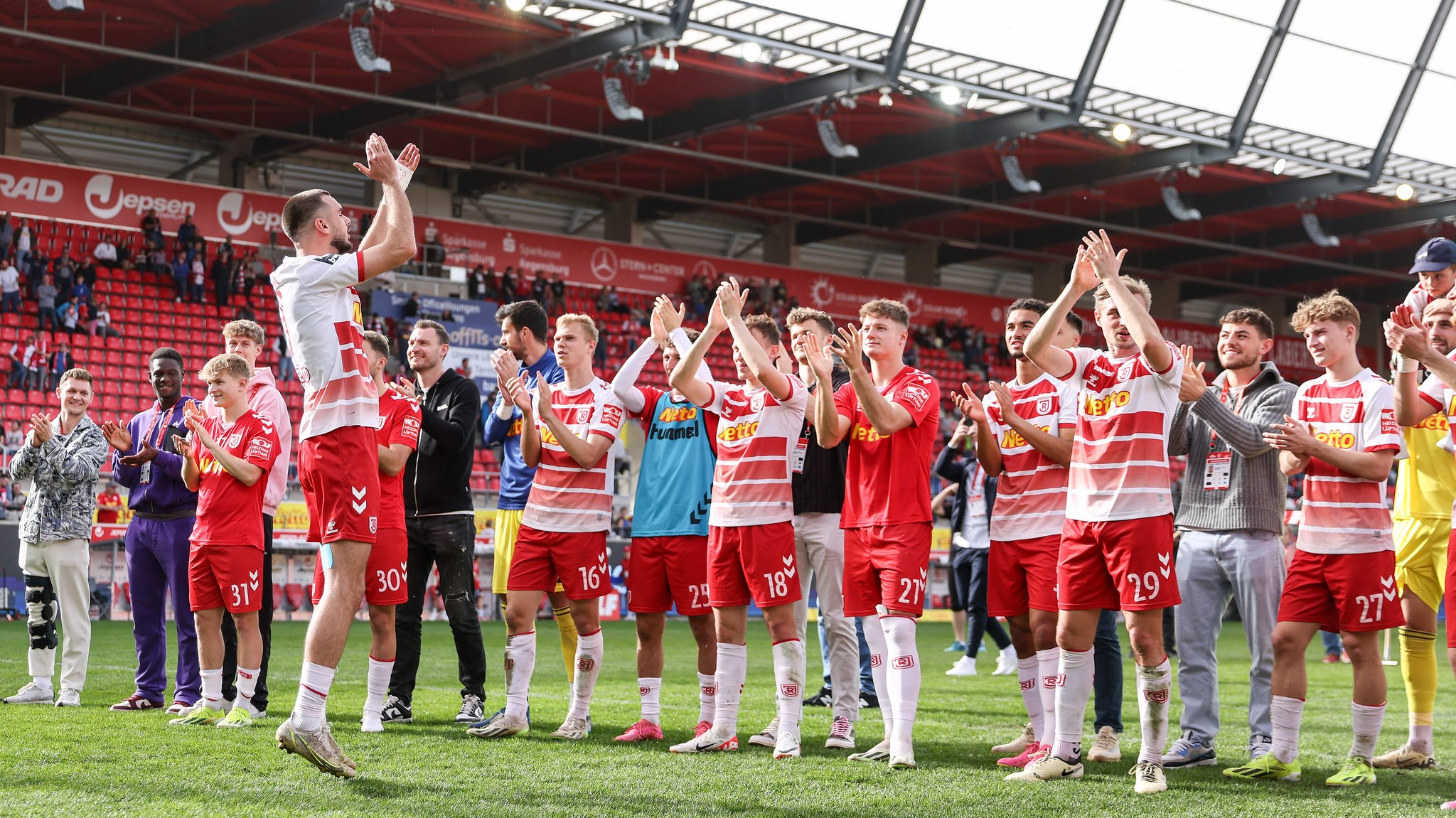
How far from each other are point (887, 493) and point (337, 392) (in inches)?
96.0

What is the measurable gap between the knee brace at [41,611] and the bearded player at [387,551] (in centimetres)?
200

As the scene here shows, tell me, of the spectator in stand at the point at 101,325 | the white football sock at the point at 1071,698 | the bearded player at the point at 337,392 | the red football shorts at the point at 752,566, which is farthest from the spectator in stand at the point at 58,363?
the white football sock at the point at 1071,698

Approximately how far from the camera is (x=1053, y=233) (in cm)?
3550

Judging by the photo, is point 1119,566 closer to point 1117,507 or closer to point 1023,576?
point 1117,507

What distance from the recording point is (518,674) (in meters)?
6.86

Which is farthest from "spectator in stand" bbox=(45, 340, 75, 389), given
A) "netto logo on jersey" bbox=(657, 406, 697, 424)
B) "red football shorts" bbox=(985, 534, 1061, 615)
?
"red football shorts" bbox=(985, 534, 1061, 615)

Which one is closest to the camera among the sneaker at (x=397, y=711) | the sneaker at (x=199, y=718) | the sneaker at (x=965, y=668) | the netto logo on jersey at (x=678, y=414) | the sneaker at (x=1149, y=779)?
the sneaker at (x=1149, y=779)

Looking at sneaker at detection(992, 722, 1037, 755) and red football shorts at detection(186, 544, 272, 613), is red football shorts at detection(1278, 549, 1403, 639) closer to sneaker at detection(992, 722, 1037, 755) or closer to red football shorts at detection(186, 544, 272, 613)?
sneaker at detection(992, 722, 1037, 755)

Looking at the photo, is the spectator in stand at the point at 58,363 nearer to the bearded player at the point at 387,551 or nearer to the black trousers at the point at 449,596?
the black trousers at the point at 449,596

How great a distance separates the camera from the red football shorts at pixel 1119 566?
18.1ft

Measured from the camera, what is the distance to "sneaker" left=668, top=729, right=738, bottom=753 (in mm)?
6344

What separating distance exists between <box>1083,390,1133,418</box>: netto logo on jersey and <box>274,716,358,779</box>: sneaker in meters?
3.40

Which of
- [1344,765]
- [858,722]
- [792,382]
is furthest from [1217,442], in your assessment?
[858,722]

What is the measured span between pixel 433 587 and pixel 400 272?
8.97 metres
